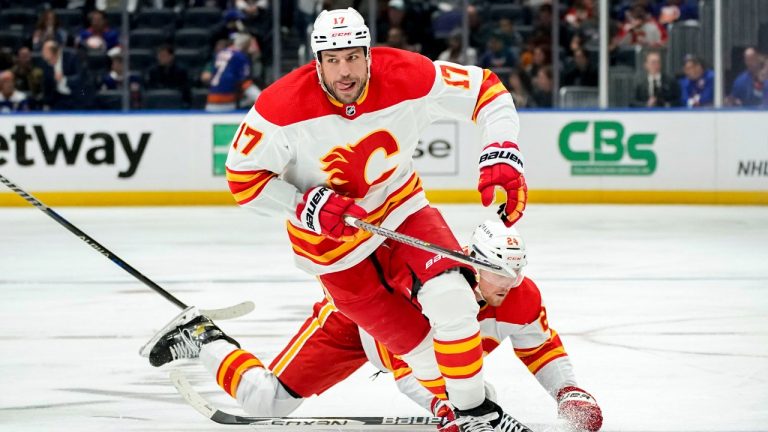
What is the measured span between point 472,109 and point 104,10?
9.24 meters

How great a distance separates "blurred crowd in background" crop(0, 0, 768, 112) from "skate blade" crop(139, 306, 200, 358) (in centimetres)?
787

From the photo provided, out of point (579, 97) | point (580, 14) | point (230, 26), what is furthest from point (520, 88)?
point (230, 26)

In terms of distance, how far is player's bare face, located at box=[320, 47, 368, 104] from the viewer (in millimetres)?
3840

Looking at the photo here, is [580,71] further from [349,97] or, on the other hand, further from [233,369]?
[349,97]

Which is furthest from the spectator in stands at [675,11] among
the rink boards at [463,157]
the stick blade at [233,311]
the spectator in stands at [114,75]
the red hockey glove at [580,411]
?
the red hockey glove at [580,411]

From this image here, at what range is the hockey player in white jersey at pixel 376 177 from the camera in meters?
3.79

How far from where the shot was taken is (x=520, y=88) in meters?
12.1

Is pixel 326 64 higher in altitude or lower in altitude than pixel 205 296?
higher

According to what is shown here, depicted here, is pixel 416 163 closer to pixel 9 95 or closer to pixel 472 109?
pixel 9 95

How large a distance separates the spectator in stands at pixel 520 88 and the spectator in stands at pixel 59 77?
373 centimetres

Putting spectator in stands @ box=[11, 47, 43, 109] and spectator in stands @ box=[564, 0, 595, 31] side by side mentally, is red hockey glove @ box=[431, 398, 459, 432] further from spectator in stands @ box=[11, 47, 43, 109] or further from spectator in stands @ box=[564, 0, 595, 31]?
spectator in stands @ box=[11, 47, 43, 109]

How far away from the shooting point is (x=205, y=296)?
6.96 meters

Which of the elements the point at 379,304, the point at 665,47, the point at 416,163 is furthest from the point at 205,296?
the point at 665,47

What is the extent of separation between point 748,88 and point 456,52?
242cm
